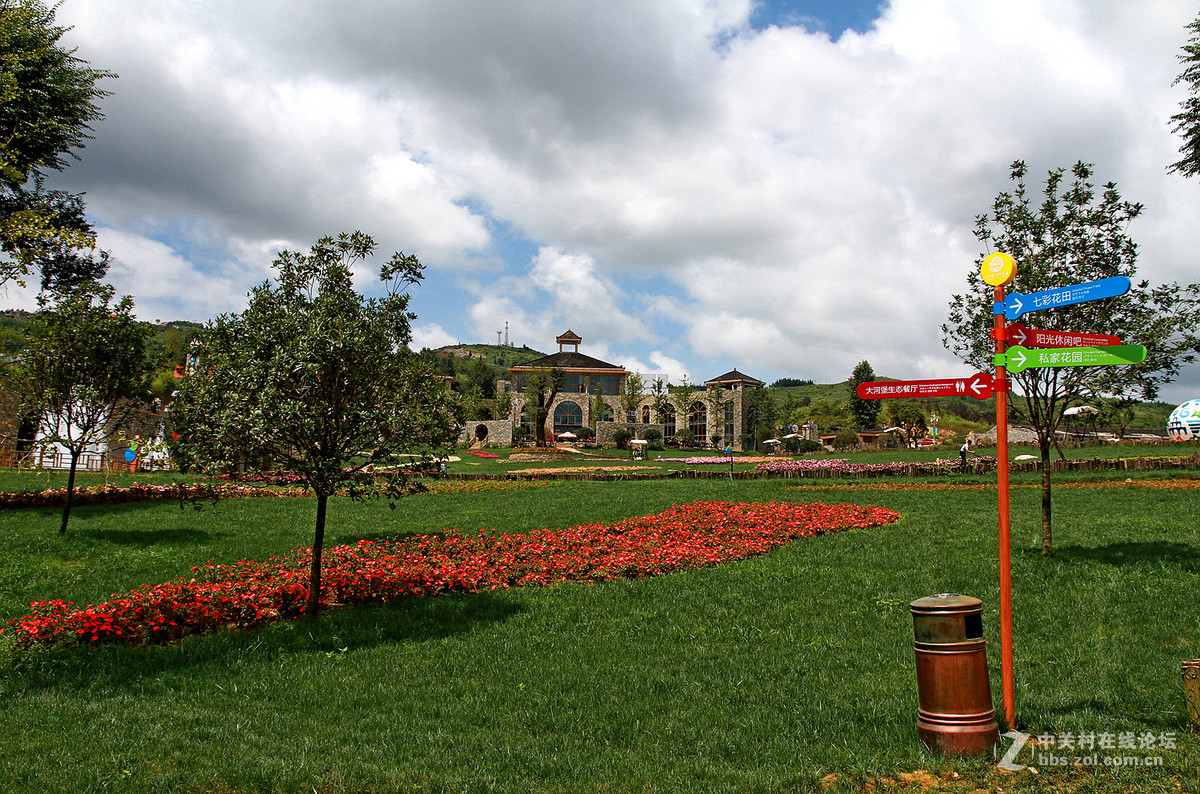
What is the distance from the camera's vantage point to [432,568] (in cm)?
1032

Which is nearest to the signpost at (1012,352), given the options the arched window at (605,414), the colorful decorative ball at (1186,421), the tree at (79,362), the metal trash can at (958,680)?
the metal trash can at (958,680)

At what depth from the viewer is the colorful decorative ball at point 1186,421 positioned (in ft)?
133

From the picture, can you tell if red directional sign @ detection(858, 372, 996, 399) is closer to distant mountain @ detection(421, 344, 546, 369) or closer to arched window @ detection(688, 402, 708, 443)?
arched window @ detection(688, 402, 708, 443)

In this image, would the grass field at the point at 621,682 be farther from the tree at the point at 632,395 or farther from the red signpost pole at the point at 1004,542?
the tree at the point at 632,395

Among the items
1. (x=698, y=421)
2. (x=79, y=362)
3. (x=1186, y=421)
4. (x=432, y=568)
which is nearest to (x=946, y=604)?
(x=432, y=568)

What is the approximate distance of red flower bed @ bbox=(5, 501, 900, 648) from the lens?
7648 millimetres

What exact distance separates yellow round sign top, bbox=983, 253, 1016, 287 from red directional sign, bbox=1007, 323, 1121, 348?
352 millimetres

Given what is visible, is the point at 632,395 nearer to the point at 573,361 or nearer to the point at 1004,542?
the point at 573,361

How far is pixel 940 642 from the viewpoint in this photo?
437 cm

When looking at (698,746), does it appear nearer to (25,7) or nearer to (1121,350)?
(1121,350)

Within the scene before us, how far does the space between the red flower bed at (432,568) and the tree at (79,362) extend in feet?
18.8

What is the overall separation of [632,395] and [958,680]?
5976 centimetres

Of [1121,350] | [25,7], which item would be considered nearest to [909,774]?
[1121,350]

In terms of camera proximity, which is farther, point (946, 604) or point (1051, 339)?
point (1051, 339)
